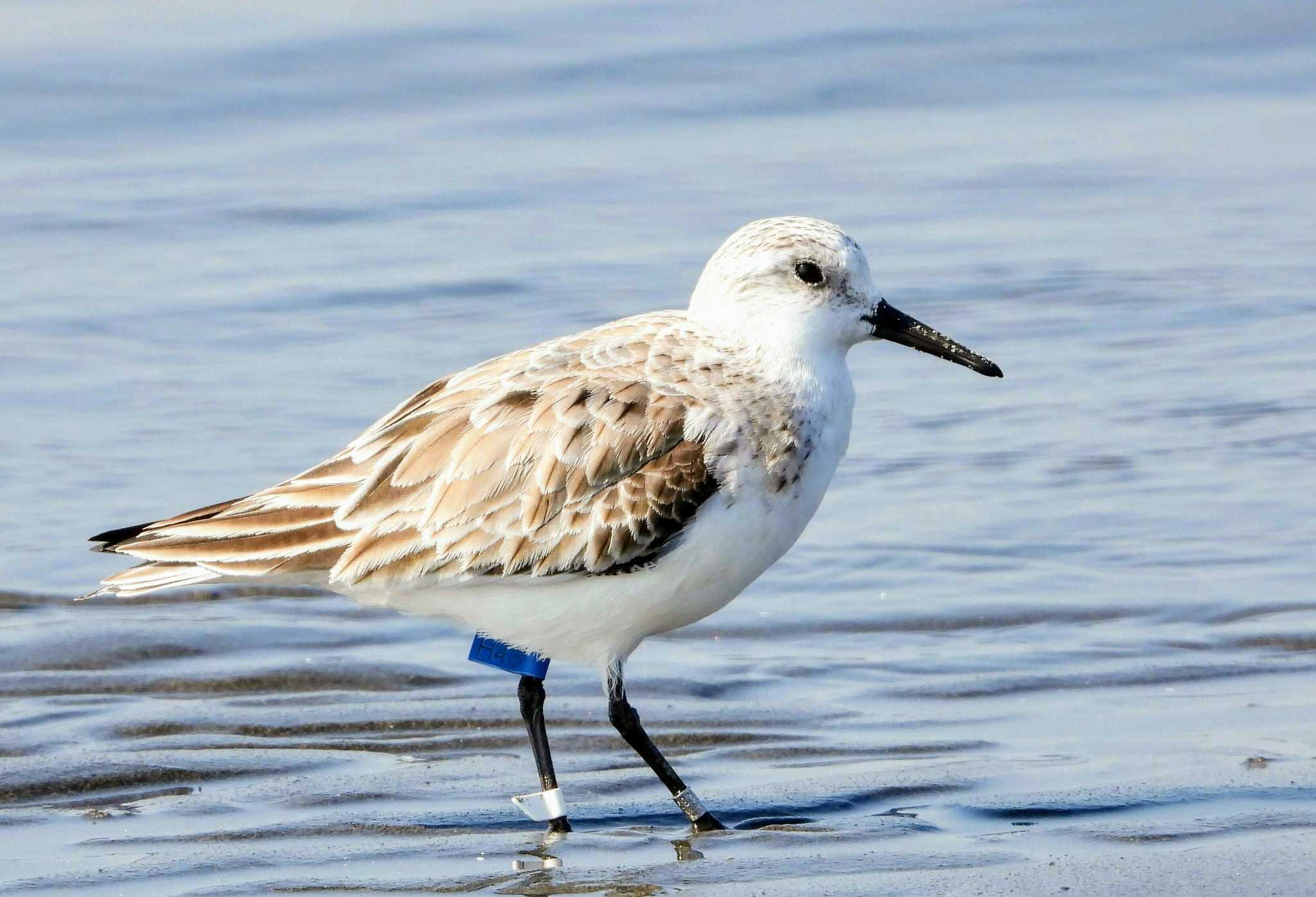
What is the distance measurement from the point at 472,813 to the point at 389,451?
120cm

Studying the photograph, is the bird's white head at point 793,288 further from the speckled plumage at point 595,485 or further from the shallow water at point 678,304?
the shallow water at point 678,304

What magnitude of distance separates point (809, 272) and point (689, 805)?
69.5 inches

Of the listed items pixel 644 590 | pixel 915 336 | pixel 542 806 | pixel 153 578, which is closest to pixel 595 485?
pixel 644 590

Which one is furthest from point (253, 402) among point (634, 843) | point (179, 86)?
point (179, 86)

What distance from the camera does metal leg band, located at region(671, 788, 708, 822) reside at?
261 inches

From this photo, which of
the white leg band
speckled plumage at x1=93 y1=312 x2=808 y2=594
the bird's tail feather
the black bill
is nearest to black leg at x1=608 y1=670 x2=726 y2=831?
the white leg band

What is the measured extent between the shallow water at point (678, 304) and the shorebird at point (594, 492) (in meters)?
0.67

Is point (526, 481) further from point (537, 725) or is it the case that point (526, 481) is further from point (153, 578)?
point (153, 578)

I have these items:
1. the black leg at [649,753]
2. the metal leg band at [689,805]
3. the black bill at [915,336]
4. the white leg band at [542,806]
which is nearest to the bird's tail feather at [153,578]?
the white leg band at [542,806]

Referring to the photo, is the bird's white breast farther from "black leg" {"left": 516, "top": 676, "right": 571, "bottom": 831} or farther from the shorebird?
"black leg" {"left": 516, "top": 676, "right": 571, "bottom": 831}

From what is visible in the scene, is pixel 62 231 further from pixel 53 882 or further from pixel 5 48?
pixel 53 882

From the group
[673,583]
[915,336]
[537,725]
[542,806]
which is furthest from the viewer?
[915,336]

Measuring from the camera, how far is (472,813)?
6.79m

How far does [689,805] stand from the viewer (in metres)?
6.66
